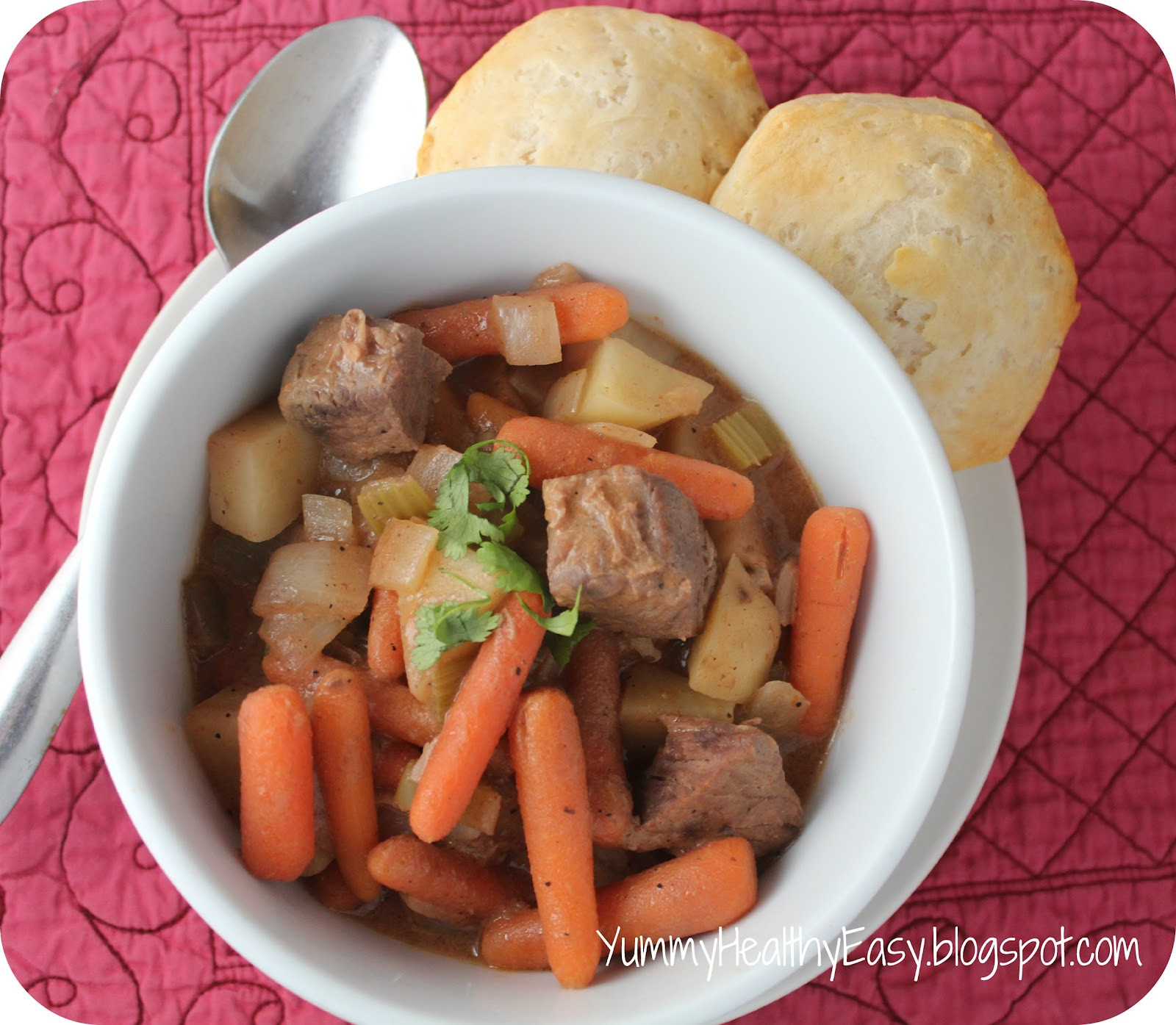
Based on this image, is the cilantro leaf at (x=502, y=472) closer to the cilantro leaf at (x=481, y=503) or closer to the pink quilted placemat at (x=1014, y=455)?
the cilantro leaf at (x=481, y=503)

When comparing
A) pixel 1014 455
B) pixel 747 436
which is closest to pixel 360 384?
pixel 747 436

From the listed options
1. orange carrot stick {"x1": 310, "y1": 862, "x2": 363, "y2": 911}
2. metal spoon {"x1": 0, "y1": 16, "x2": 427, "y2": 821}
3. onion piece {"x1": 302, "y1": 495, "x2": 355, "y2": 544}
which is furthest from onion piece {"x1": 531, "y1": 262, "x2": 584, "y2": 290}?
orange carrot stick {"x1": 310, "y1": 862, "x2": 363, "y2": 911}

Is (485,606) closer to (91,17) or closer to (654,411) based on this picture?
(654,411)

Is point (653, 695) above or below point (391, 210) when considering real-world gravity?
below

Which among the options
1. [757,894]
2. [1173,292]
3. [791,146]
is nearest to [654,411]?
[791,146]

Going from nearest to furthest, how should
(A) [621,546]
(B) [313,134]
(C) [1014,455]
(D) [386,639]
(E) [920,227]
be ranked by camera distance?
(A) [621,546] < (D) [386,639] < (E) [920,227] < (B) [313,134] < (C) [1014,455]

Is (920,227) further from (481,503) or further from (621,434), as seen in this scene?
(481,503)

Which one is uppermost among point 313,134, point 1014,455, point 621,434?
point 313,134
